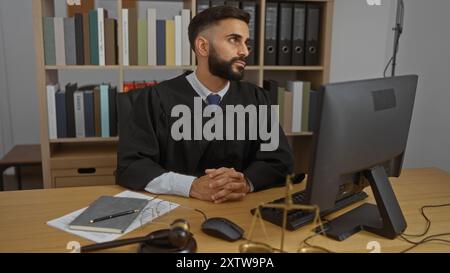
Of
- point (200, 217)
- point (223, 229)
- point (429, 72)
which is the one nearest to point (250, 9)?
point (429, 72)

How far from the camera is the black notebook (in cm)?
118

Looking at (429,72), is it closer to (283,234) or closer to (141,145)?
(141,145)

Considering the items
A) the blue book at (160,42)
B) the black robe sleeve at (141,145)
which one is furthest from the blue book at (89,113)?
the black robe sleeve at (141,145)

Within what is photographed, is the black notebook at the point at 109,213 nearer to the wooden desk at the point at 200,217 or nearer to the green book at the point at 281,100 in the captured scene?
the wooden desk at the point at 200,217

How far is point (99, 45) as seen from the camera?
2.48 meters

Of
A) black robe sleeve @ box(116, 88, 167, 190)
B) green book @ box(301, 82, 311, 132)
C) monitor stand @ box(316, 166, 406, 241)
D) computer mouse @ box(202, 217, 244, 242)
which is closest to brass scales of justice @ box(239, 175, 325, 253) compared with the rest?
computer mouse @ box(202, 217, 244, 242)

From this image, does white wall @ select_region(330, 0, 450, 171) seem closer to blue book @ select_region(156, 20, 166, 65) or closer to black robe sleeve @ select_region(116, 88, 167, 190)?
blue book @ select_region(156, 20, 166, 65)

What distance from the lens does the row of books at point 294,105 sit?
9.04 ft

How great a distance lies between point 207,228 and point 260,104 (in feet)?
2.95

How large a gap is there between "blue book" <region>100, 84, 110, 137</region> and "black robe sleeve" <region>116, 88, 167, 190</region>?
0.76 metres

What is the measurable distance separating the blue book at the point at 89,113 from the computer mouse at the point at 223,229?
159 centimetres

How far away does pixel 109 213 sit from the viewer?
4.17 ft

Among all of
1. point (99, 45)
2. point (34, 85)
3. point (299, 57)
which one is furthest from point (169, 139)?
point (34, 85)

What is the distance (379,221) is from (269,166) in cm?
50
